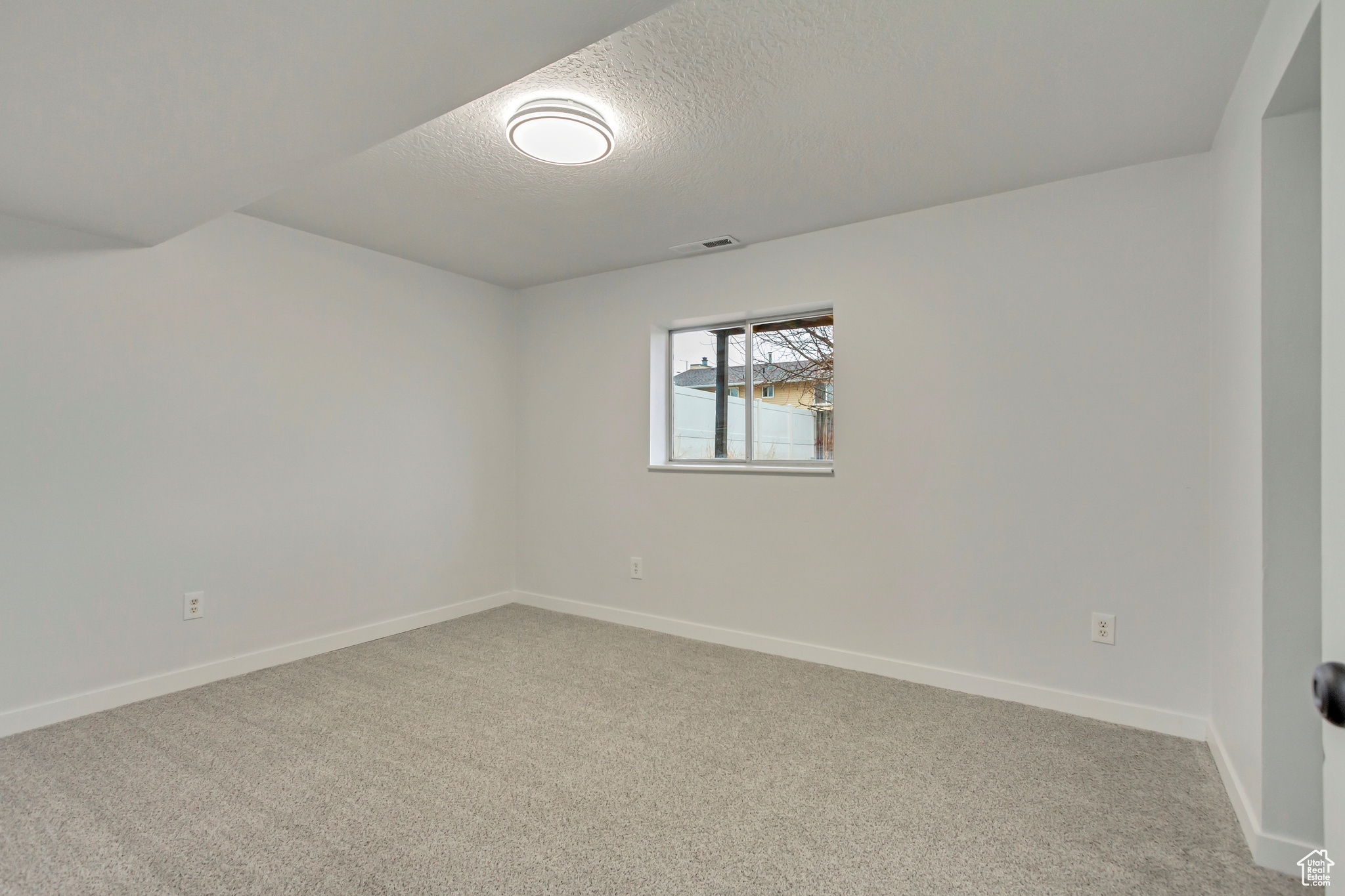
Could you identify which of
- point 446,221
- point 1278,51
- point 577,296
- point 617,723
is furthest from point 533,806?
point 577,296

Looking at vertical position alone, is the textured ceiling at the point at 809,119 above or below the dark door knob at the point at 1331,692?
above

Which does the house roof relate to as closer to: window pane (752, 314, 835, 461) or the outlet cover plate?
window pane (752, 314, 835, 461)

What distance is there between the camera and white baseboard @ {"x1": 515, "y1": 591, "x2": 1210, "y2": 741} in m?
2.53

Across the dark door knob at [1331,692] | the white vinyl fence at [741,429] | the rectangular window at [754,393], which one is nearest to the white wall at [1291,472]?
the dark door knob at [1331,692]

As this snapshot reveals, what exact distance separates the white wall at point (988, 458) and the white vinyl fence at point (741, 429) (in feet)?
0.85

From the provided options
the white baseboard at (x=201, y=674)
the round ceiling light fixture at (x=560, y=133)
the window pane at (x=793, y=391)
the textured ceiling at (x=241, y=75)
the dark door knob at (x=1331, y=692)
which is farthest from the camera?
the window pane at (x=793, y=391)

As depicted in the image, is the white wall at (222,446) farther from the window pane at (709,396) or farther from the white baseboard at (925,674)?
the window pane at (709,396)

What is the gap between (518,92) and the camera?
2.05m

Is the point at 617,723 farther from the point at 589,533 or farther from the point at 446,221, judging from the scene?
the point at 446,221

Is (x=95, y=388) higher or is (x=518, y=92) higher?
(x=518, y=92)

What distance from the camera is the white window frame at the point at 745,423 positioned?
11.7 feet

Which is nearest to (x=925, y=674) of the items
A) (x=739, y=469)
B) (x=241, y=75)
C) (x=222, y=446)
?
(x=739, y=469)

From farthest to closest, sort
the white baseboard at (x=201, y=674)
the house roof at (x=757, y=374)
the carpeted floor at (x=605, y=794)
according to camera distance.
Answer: the house roof at (x=757, y=374)
the white baseboard at (x=201, y=674)
the carpeted floor at (x=605, y=794)

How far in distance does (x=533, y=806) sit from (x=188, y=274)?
9.07 feet
